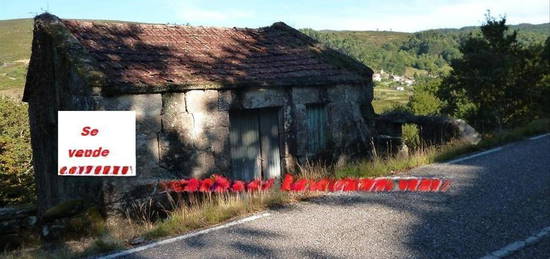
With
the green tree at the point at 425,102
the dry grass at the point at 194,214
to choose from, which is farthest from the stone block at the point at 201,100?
the green tree at the point at 425,102

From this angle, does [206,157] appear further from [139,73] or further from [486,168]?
[486,168]

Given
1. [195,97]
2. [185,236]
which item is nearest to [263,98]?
[195,97]

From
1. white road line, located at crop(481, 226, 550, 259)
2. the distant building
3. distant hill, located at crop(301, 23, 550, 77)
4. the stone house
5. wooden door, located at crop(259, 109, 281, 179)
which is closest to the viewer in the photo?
white road line, located at crop(481, 226, 550, 259)

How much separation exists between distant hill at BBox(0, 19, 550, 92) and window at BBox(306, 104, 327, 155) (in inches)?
2949

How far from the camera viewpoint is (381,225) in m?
5.51

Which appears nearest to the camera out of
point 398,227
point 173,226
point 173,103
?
point 398,227

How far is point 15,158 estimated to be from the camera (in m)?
23.5

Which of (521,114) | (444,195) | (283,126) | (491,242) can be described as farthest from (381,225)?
(521,114)

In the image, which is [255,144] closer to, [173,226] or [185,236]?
[173,226]

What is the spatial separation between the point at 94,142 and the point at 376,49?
154 metres

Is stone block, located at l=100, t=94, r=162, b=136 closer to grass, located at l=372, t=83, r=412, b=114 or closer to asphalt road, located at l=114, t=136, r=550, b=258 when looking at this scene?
asphalt road, located at l=114, t=136, r=550, b=258

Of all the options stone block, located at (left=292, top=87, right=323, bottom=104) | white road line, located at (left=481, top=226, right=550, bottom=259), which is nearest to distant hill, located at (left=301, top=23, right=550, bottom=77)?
stone block, located at (left=292, top=87, right=323, bottom=104)

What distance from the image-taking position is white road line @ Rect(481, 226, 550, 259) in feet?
14.7

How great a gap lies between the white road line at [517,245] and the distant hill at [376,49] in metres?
81.8
